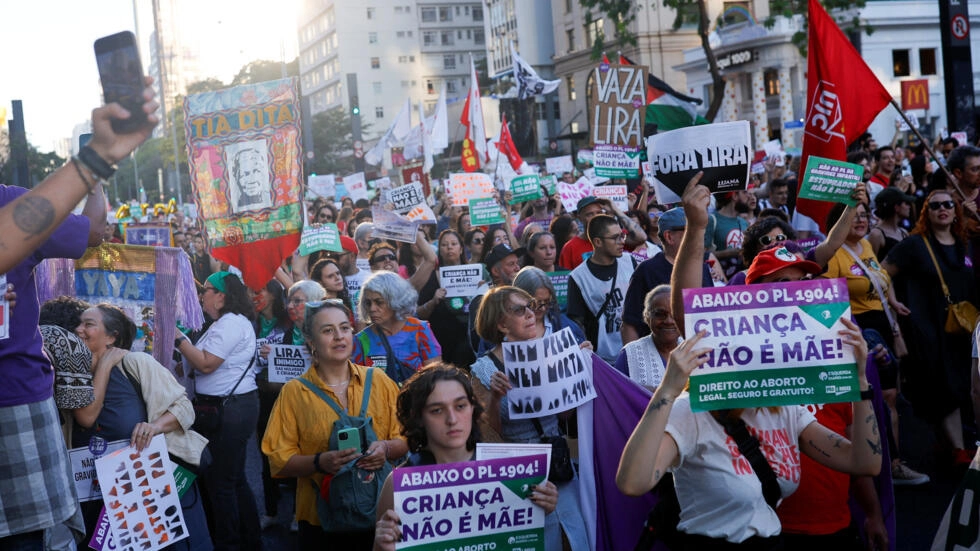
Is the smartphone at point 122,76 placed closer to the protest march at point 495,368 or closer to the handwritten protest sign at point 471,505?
the protest march at point 495,368

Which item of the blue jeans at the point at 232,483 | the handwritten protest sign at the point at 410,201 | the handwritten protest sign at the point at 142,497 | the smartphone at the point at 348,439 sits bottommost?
the blue jeans at the point at 232,483

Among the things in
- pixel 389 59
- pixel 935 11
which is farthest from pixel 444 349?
pixel 389 59

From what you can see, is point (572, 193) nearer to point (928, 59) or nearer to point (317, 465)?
point (317, 465)

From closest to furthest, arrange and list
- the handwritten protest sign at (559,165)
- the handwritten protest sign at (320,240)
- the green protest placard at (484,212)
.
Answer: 1. the handwritten protest sign at (320,240)
2. the green protest placard at (484,212)
3. the handwritten protest sign at (559,165)

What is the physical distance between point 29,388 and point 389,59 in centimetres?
11056

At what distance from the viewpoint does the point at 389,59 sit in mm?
111188

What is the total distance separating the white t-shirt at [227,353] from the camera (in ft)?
23.1

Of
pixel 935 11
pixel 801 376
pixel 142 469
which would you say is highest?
pixel 935 11

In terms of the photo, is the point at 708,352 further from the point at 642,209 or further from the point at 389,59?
the point at 389,59

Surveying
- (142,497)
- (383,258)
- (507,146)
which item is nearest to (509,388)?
(142,497)

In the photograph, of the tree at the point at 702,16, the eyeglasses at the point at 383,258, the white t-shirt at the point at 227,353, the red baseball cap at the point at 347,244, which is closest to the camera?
the white t-shirt at the point at 227,353

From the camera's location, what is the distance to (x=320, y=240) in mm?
9727

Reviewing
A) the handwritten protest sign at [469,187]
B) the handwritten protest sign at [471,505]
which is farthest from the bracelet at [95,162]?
the handwritten protest sign at [469,187]

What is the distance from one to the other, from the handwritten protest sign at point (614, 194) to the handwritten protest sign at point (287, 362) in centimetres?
568
